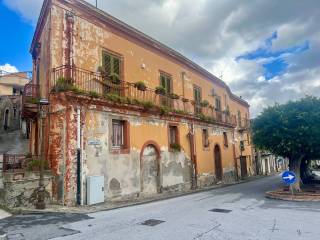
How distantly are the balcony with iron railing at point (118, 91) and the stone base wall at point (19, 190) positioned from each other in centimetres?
367

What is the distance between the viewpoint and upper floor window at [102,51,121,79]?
568 inches

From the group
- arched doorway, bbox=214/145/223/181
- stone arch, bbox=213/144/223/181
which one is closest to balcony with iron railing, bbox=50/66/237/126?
stone arch, bbox=213/144/223/181

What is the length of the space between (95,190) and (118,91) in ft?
17.6

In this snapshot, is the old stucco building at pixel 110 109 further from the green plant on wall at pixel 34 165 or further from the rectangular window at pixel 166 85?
the green plant on wall at pixel 34 165

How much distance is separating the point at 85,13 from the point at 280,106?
11.3 metres

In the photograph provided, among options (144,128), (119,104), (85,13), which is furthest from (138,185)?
(85,13)

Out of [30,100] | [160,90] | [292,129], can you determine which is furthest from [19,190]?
[292,129]

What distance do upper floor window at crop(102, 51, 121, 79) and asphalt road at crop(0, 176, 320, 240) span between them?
22.6 feet

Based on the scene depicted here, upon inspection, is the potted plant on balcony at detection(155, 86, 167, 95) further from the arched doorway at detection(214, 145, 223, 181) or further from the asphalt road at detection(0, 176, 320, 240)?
the arched doorway at detection(214, 145, 223, 181)

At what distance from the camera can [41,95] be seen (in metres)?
14.3

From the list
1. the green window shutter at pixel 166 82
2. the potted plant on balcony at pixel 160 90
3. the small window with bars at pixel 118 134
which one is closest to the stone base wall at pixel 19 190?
the small window with bars at pixel 118 134

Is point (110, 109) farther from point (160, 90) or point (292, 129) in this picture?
point (292, 129)

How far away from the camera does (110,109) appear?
44.3 ft

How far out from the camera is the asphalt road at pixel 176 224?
6961mm
